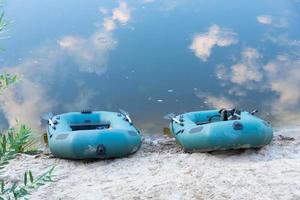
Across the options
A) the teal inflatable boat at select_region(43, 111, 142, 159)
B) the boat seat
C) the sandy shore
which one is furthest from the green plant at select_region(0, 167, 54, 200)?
the boat seat

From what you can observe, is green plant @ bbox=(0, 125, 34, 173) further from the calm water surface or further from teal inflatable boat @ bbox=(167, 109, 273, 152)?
the calm water surface

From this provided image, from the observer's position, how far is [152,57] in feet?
35.4

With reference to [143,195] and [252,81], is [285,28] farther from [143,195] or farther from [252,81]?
[143,195]

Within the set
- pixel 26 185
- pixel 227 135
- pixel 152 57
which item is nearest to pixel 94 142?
pixel 227 135

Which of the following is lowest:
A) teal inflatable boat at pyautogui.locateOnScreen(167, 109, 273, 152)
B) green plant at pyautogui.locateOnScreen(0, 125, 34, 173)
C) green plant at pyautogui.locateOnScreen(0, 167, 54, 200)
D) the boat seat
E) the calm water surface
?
green plant at pyautogui.locateOnScreen(0, 167, 54, 200)

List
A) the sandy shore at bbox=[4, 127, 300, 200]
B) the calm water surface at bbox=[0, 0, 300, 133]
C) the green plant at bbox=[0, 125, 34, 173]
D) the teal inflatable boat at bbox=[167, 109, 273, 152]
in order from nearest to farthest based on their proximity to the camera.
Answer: the green plant at bbox=[0, 125, 34, 173] → the sandy shore at bbox=[4, 127, 300, 200] → the teal inflatable boat at bbox=[167, 109, 273, 152] → the calm water surface at bbox=[0, 0, 300, 133]

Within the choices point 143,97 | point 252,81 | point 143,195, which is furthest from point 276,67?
point 143,195

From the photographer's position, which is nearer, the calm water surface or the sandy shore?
the sandy shore

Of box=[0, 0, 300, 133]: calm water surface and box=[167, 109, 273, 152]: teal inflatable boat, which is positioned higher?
box=[0, 0, 300, 133]: calm water surface

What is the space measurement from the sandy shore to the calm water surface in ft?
5.26

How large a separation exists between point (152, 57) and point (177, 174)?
5936 millimetres

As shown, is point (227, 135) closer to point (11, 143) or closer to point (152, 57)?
point (11, 143)

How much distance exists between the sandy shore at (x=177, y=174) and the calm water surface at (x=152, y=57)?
5.26 ft

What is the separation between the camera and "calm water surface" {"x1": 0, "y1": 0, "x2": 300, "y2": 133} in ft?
28.8
